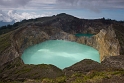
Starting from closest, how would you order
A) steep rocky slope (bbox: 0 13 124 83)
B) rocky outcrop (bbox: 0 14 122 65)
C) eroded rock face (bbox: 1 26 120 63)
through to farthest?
steep rocky slope (bbox: 0 13 124 83) → eroded rock face (bbox: 1 26 120 63) → rocky outcrop (bbox: 0 14 122 65)

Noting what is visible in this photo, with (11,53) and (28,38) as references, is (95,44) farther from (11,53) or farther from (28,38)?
(11,53)

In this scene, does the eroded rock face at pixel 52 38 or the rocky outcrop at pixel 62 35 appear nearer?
the eroded rock face at pixel 52 38

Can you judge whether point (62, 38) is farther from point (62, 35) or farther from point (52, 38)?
point (52, 38)

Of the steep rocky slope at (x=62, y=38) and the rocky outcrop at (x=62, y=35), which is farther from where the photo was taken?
the rocky outcrop at (x=62, y=35)

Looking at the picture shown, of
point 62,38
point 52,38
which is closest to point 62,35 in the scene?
point 62,38

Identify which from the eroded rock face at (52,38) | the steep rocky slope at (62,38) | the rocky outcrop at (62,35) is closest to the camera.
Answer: the steep rocky slope at (62,38)

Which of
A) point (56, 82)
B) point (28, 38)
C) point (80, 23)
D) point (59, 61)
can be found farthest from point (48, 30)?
point (56, 82)

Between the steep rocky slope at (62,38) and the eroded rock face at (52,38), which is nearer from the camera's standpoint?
the steep rocky slope at (62,38)

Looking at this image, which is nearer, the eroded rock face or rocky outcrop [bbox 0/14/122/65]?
the eroded rock face

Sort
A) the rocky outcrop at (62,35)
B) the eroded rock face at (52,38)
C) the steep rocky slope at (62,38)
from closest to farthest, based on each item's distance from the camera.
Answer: the steep rocky slope at (62,38)
the eroded rock face at (52,38)
the rocky outcrop at (62,35)

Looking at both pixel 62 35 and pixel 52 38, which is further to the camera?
pixel 62 35

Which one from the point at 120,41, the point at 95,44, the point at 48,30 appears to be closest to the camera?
the point at 120,41
